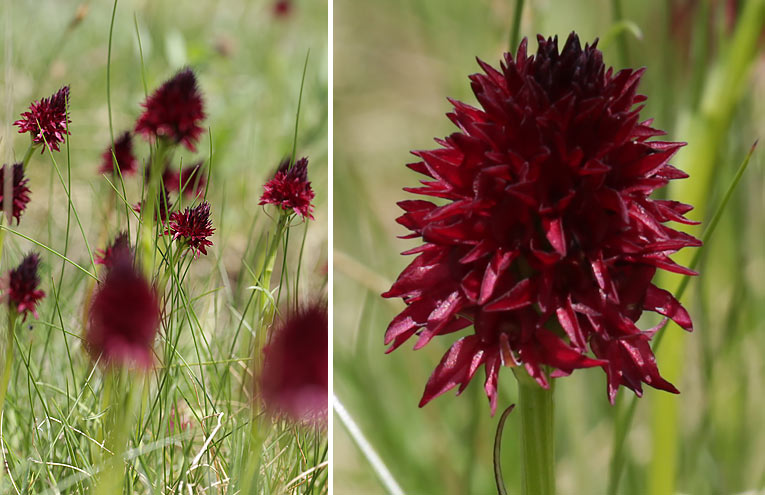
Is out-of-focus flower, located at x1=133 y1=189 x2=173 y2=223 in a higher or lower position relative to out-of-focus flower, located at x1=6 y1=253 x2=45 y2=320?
higher

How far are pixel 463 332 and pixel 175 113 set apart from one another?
0.44 meters

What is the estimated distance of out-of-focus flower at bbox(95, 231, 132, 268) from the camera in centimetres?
56

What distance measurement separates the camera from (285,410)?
2.10 ft

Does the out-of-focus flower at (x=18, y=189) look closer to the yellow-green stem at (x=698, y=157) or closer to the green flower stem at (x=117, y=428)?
the green flower stem at (x=117, y=428)

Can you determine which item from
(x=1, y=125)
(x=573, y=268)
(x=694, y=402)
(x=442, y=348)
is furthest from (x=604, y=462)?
(x=1, y=125)

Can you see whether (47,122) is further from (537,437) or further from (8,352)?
(537,437)

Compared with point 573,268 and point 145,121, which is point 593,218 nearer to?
point 573,268

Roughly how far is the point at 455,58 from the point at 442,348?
37 cm

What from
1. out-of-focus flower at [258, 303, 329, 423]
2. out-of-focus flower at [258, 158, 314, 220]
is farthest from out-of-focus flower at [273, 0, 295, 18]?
out-of-focus flower at [258, 303, 329, 423]

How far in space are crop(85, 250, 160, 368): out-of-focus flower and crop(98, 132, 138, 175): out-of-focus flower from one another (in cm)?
7

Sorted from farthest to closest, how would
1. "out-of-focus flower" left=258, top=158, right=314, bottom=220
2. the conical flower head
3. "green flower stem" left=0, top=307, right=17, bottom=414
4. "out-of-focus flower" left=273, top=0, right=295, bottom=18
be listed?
"out-of-focus flower" left=273, top=0, right=295, bottom=18 < "out-of-focus flower" left=258, top=158, right=314, bottom=220 < "green flower stem" left=0, top=307, right=17, bottom=414 < the conical flower head

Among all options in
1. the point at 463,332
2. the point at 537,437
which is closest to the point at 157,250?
the point at 537,437

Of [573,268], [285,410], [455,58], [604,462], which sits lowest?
[604,462]

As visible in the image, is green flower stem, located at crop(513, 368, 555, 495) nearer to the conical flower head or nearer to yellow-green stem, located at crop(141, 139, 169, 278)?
the conical flower head
